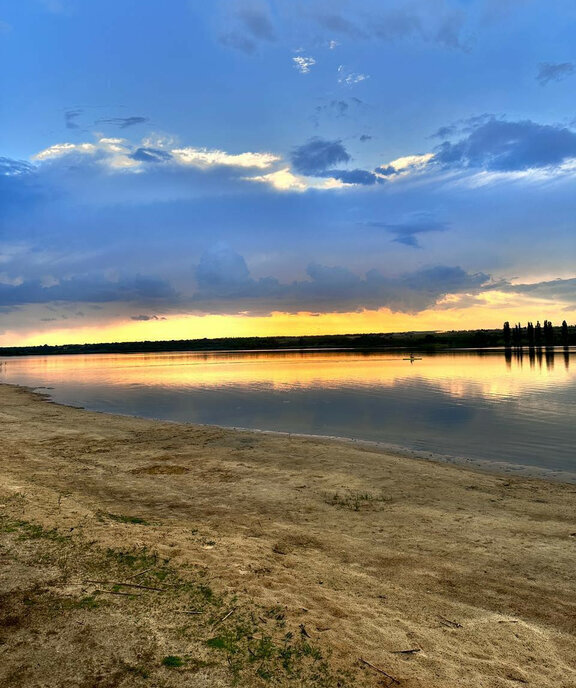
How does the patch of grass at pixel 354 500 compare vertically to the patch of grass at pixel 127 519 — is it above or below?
below

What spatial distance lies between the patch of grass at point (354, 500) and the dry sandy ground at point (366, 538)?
86 millimetres

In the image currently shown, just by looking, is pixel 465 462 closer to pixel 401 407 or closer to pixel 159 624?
pixel 401 407

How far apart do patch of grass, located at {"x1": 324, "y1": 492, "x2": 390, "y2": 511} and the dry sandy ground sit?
0.28 feet

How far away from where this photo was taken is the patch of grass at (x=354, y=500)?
41.2 feet

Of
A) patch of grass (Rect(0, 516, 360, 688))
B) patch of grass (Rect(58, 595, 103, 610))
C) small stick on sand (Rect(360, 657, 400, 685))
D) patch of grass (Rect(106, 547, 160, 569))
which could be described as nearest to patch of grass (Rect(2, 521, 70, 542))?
patch of grass (Rect(0, 516, 360, 688))

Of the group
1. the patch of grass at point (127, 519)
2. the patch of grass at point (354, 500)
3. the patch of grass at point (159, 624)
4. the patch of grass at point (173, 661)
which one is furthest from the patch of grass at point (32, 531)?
the patch of grass at point (354, 500)

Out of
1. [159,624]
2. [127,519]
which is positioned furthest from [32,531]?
[159,624]

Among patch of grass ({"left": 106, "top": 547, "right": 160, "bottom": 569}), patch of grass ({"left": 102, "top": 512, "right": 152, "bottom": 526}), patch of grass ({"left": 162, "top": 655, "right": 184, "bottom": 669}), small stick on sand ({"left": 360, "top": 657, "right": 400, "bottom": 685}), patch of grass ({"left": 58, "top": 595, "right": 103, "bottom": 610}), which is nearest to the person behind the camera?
small stick on sand ({"left": 360, "top": 657, "right": 400, "bottom": 685})

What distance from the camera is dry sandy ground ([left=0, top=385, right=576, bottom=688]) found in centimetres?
614

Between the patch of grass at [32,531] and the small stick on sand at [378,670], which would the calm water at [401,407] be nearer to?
the small stick on sand at [378,670]

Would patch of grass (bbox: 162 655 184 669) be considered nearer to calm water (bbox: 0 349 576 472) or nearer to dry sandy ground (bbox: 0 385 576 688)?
dry sandy ground (bbox: 0 385 576 688)

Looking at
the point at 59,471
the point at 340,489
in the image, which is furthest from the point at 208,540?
the point at 59,471

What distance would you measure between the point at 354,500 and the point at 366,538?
298cm

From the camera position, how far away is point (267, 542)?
31.1 ft
